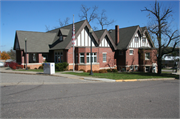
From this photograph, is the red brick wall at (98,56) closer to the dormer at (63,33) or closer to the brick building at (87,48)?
the brick building at (87,48)

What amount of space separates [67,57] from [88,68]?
3.88m

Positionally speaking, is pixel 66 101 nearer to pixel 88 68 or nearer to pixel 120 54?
pixel 88 68

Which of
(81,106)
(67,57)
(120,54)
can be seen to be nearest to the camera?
(81,106)

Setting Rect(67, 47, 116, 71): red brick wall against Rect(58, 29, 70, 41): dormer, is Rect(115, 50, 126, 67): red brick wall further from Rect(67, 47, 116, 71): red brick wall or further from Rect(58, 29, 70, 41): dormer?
Rect(58, 29, 70, 41): dormer

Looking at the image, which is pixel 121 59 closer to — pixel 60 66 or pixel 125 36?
pixel 125 36

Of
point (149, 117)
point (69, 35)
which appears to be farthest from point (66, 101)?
point (69, 35)

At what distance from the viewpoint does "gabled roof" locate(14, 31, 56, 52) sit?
28266 mm

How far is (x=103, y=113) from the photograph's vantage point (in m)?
6.25

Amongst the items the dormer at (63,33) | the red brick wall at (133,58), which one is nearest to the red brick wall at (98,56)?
the red brick wall at (133,58)

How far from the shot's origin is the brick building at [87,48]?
26531mm

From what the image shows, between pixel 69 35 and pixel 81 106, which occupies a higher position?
pixel 69 35

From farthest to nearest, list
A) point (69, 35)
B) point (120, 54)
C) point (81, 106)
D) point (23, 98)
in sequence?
point (120, 54), point (69, 35), point (23, 98), point (81, 106)

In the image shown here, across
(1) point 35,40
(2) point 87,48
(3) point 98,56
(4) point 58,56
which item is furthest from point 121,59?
(1) point 35,40

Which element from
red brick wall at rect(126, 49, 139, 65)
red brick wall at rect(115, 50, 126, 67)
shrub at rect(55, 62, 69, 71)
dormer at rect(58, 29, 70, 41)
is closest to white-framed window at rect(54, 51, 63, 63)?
dormer at rect(58, 29, 70, 41)
